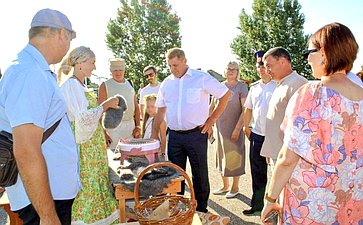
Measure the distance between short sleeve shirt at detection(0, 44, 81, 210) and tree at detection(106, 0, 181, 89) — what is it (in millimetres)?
24341

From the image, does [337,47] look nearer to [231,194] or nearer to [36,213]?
[36,213]

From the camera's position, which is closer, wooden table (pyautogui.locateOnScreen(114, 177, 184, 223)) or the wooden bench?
wooden table (pyautogui.locateOnScreen(114, 177, 184, 223))

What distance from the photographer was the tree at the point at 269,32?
73.9 ft

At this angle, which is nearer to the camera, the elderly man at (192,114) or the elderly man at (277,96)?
the elderly man at (277,96)

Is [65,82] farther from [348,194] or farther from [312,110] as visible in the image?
[348,194]

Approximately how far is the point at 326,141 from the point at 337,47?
0.46 meters

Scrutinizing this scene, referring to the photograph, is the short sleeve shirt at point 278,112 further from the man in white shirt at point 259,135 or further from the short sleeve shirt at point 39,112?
the short sleeve shirt at point 39,112

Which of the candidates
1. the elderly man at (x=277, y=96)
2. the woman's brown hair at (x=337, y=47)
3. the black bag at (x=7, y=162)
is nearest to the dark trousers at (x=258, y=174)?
the elderly man at (x=277, y=96)

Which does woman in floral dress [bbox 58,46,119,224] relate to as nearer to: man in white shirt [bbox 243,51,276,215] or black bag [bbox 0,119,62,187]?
black bag [bbox 0,119,62,187]

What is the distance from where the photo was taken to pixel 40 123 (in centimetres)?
140

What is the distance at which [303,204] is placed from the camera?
1.71 m

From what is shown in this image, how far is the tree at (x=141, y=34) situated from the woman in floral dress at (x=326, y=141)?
961 inches

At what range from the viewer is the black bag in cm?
146

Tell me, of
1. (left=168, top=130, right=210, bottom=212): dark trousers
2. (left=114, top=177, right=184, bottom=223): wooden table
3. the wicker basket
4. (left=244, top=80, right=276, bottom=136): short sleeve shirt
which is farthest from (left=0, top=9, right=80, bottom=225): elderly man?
(left=244, top=80, right=276, bottom=136): short sleeve shirt
